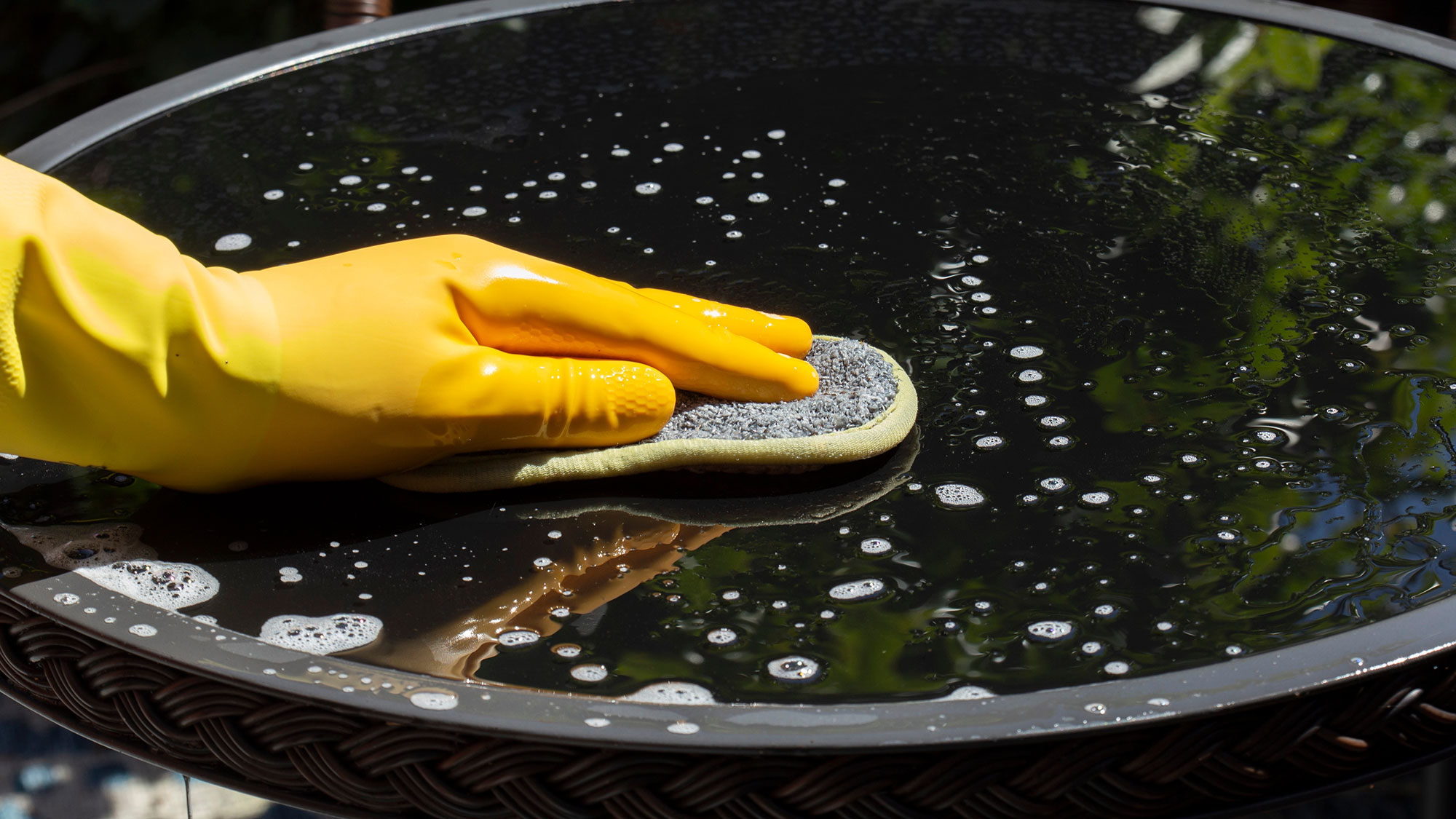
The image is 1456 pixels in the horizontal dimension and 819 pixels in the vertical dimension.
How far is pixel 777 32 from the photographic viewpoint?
1784 millimetres

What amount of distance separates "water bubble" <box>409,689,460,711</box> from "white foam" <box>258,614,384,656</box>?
0.08 meters

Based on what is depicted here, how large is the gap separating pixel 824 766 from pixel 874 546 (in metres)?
0.22

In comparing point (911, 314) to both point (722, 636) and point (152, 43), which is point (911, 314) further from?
point (152, 43)

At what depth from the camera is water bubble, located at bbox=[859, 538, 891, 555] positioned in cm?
82

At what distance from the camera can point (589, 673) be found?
71cm

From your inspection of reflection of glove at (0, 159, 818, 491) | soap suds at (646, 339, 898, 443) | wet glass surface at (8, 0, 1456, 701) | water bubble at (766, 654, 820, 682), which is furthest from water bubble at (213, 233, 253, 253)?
water bubble at (766, 654, 820, 682)

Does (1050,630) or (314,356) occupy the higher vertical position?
(314,356)

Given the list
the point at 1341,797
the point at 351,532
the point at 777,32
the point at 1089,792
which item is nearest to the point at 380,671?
the point at 351,532

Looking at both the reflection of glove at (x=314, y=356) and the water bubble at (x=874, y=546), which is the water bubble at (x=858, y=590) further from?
the reflection of glove at (x=314, y=356)

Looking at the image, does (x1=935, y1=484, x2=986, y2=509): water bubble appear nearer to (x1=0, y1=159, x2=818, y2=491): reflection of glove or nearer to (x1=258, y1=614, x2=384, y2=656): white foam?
(x1=0, y1=159, x2=818, y2=491): reflection of glove

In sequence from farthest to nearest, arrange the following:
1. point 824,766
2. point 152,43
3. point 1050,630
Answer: point 152,43
point 1050,630
point 824,766

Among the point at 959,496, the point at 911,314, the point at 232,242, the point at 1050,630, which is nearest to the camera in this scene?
the point at 1050,630

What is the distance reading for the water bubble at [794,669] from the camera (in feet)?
2.31

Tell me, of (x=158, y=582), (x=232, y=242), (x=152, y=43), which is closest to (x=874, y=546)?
(x=158, y=582)
